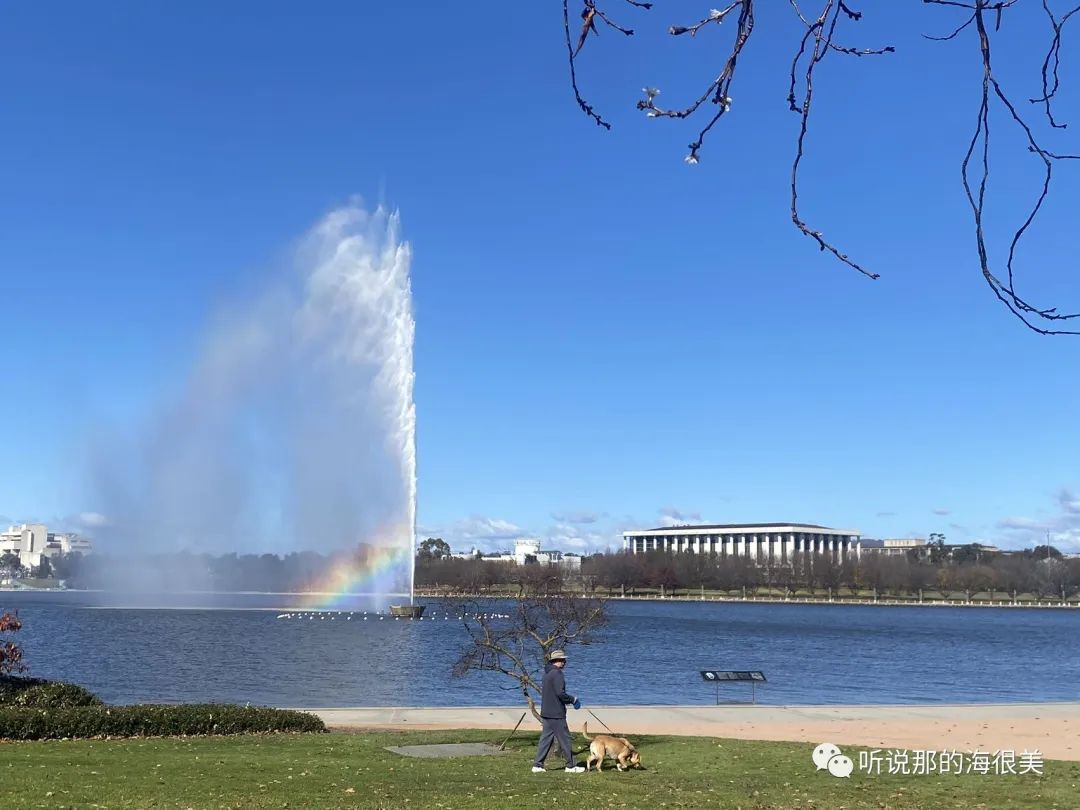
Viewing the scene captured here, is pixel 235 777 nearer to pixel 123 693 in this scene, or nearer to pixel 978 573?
pixel 123 693

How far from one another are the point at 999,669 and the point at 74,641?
53452mm

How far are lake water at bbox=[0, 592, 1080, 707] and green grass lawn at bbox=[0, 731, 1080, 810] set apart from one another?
20.1ft

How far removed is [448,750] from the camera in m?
18.3

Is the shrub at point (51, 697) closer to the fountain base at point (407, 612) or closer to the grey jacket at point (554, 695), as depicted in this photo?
the grey jacket at point (554, 695)

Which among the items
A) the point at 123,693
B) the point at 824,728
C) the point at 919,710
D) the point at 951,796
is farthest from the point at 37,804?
the point at 123,693

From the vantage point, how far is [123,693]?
117 ft

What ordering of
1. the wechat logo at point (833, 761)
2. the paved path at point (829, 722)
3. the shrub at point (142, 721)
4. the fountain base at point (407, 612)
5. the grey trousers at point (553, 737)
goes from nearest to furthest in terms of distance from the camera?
the grey trousers at point (553, 737) → the wechat logo at point (833, 761) → the shrub at point (142, 721) → the paved path at point (829, 722) → the fountain base at point (407, 612)

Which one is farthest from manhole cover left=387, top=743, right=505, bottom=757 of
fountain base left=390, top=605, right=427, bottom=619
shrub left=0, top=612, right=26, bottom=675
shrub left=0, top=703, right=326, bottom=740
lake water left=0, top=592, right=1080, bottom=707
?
fountain base left=390, top=605, right=427, bottom=619

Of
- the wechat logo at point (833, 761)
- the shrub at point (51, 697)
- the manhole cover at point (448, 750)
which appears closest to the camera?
the wechat logo at point (833, 761)

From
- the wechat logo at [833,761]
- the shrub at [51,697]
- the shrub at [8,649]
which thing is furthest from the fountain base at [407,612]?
the wechat logo at [833,761]

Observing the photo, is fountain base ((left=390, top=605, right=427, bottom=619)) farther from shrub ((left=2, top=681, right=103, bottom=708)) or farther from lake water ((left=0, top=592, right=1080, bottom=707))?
shrub ((left=2, top=681, right=103, bottom=708))

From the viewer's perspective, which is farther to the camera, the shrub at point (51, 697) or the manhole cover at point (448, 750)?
the shrub at point (51, 697)

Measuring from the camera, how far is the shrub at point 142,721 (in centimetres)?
1906

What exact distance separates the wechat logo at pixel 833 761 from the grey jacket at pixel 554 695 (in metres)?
3.98
